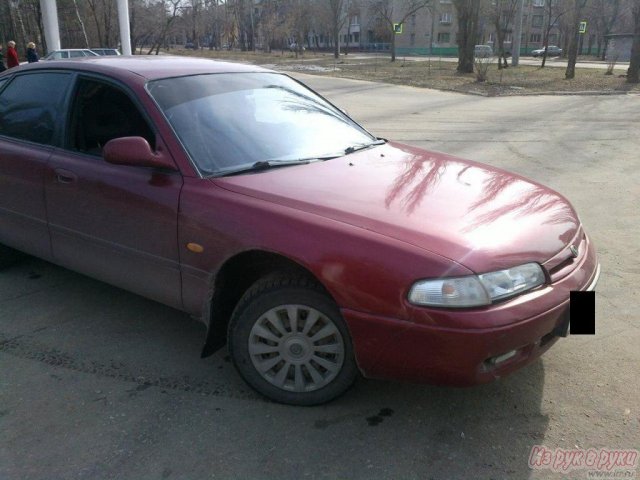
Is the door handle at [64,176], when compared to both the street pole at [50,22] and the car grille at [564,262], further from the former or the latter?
the street pole at [50,22]

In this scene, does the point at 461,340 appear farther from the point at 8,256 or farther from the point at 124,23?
the point at 124,23

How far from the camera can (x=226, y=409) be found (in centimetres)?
288

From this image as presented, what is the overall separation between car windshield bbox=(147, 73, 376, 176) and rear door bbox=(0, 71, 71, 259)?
96cm

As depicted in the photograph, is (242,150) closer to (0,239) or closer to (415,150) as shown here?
(415,150)

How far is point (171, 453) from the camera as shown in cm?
255

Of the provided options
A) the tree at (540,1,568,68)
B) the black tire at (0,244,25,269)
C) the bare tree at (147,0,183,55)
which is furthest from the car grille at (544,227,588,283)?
the bare tree at (147,0,183,55)

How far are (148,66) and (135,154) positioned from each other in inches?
36.9

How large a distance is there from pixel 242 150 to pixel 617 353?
8.28ft

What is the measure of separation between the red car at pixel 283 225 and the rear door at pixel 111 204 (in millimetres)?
12

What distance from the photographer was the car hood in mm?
2541

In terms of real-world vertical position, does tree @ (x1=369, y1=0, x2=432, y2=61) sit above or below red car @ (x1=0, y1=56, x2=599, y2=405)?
above

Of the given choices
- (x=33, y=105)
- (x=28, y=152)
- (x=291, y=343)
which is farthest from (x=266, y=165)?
(x=33, y=105)

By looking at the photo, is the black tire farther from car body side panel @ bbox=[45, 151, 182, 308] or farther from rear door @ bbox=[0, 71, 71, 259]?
car body side panel @ bbox=[45, 151, 182, 308]

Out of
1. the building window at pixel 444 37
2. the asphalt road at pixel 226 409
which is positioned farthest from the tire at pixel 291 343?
the building window at pixel 444 37
